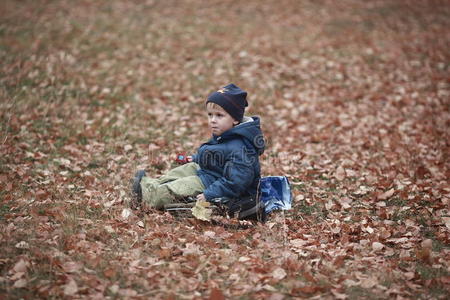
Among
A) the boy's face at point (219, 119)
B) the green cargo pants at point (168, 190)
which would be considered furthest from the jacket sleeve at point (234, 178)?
the boy's face at point (219, 119)

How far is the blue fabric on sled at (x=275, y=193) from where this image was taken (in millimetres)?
5223

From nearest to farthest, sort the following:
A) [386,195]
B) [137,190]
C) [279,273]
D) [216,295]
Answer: [216,295] < [279,273] < [137,190] < [386,195]

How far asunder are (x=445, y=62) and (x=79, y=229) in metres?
9.99

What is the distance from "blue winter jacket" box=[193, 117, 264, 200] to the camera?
4.75 meters

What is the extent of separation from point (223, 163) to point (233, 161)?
20 centimetres

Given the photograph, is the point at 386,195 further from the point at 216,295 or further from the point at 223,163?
the point at 216,295

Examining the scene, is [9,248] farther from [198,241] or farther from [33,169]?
[33,169]

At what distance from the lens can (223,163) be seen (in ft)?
16.2

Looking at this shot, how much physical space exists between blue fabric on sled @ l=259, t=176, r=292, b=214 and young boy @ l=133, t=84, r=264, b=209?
0.29 metres

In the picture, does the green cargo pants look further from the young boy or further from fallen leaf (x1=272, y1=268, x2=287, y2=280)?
fallen leaf (x1=272, y1=268, x2=287, y2=280)

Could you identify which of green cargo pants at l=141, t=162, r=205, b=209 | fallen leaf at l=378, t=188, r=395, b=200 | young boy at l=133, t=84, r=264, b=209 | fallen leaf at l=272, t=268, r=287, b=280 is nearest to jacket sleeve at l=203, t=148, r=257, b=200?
young boy at l=133, t=84, r=264, b=209

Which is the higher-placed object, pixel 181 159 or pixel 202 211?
pixel 181 159

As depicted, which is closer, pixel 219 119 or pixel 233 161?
pixel 233 161

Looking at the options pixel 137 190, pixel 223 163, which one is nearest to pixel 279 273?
pixel 223 163
